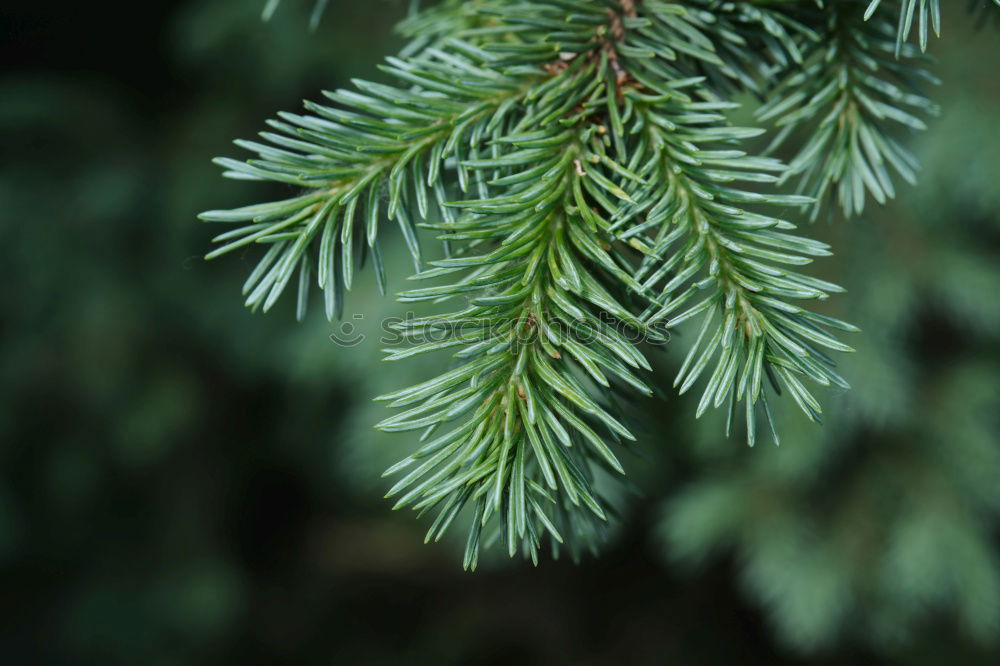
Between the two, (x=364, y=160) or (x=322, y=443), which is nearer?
(x=364, y=160)

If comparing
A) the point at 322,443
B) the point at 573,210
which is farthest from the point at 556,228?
the point at 322,443

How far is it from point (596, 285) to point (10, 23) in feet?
6.58

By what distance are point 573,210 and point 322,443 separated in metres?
1.67

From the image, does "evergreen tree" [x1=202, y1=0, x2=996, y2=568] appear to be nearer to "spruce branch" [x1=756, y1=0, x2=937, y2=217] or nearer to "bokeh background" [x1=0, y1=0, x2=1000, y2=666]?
"spruce branch" [x1=756, y1=0, x2=937, y2=217]

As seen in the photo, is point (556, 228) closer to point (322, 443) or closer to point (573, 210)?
point (573, 210)

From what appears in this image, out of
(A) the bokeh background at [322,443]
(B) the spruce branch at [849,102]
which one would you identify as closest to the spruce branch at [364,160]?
(B) the spruce branch at [849,102]

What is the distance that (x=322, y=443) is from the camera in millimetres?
1906

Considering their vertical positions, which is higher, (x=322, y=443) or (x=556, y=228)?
(x=556, y=228)

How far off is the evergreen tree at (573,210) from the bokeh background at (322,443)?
82 cm

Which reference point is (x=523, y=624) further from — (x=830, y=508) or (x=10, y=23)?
(x=10, y=23)

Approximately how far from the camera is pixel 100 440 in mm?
1772

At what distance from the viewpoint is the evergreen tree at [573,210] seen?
12.8 inches

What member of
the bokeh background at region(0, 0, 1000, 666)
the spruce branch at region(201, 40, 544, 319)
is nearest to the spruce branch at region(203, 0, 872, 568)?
the spruce branch at region(201, 40, 544, 319)

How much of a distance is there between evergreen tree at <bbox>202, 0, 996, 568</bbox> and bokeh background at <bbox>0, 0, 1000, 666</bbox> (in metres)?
0.82
